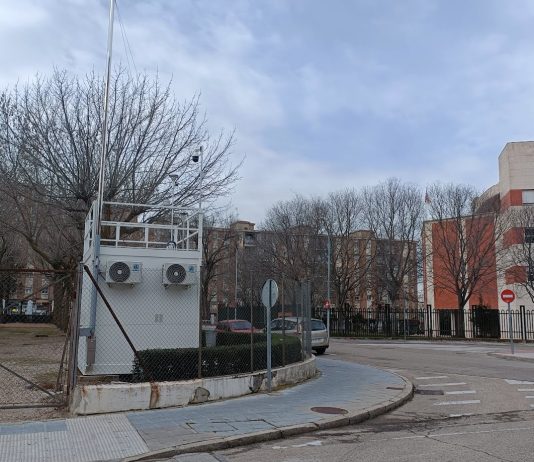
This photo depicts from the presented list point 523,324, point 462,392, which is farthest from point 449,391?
point 523,324

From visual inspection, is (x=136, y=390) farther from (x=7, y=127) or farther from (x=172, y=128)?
(x=7, y=127)

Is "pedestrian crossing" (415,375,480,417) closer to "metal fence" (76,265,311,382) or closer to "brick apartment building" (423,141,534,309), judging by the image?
"metal fence" (76,265,311,382)

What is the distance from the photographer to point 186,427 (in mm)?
8430

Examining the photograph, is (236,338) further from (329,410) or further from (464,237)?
(464,237)

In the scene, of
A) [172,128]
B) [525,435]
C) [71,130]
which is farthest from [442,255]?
[525,435]

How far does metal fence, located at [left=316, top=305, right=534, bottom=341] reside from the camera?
40750 mm

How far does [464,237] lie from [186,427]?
37.2 meters

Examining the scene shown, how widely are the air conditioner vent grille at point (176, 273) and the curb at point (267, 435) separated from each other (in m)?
5.40

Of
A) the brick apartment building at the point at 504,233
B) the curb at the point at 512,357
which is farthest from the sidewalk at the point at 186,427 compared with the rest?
the brick apartment building at the point at 504,233

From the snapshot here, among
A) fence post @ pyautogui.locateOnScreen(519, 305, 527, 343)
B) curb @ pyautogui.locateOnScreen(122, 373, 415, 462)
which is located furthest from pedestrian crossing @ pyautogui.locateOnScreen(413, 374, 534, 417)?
fence post @ pyautogui.locateOnScreen(519, 305, 527, 343)

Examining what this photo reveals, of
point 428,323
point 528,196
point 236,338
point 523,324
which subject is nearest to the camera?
point 236,338

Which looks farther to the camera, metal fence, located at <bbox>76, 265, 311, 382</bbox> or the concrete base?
metal fence, located at <bbox>76, 265, 311, 382</bbox>

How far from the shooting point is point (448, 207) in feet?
140

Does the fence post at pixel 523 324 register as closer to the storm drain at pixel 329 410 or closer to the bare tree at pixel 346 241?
the bare tree at pixel 346 241
